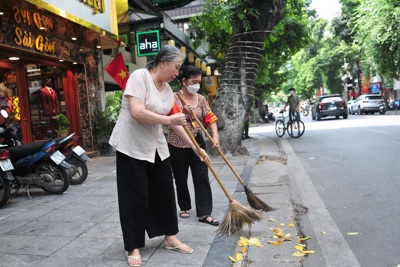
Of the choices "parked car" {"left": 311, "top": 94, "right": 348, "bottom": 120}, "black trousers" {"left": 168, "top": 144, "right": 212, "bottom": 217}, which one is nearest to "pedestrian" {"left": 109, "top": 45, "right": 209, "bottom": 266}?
"black trousers" {"left": 168, "top": 144, "right": 212, "bottom": 217}

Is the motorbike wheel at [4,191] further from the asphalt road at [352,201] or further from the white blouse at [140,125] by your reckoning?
the asphalt road at [352,201]

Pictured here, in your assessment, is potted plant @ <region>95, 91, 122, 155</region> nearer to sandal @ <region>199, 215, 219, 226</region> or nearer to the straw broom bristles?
sandal @ <region>199, 215, 219, 226</region>

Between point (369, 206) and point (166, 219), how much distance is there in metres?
2.67

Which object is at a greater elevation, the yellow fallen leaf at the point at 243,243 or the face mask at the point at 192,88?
the face mask at the point at 192,88

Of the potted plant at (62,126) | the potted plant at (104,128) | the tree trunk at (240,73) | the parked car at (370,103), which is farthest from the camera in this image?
the parked car at (370,103)

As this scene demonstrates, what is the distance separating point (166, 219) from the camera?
3.16m

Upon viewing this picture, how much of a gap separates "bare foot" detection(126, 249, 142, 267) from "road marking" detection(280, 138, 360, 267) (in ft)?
4.89

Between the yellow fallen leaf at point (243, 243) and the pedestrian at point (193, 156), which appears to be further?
the pedestrian at point (193, 156)

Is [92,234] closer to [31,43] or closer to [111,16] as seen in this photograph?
[31,43]

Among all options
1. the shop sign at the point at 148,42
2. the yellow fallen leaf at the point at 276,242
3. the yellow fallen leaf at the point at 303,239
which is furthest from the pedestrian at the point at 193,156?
the shop sign at the point at 148,42

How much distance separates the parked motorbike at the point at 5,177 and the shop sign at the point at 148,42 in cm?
562

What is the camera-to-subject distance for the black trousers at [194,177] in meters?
3.97

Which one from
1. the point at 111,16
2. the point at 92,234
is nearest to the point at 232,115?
the point at 111,16

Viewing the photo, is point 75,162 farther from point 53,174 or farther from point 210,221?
point 210,221
